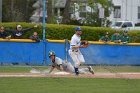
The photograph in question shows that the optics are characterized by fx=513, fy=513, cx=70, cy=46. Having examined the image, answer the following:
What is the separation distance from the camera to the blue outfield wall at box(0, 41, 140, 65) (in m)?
22.8

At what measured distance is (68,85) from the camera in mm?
15125

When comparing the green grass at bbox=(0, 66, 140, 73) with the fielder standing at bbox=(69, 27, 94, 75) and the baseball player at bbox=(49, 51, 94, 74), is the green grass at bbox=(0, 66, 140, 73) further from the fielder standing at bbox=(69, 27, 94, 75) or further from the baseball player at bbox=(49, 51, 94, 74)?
the fielder standing at bbox=(69, 27, 94, 75)

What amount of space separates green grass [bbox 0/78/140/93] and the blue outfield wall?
6.35m

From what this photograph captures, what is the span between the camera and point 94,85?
49.9ft

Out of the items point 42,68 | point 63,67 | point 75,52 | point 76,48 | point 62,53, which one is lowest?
point 42,68

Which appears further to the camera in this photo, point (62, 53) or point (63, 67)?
point (62, 53)

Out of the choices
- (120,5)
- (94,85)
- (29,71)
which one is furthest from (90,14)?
(94,85)

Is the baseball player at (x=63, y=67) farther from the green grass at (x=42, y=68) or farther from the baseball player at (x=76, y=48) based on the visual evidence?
the green grass at (x=42, y=68)

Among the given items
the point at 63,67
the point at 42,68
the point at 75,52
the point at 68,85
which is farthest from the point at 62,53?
the point at 68,85

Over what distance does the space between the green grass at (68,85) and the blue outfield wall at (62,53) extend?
6.35m

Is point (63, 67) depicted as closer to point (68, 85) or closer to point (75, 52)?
point (75, 52)

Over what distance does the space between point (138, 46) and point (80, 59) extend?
22.3ft

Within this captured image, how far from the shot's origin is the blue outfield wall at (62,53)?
2280cm

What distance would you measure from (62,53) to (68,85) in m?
8.36
